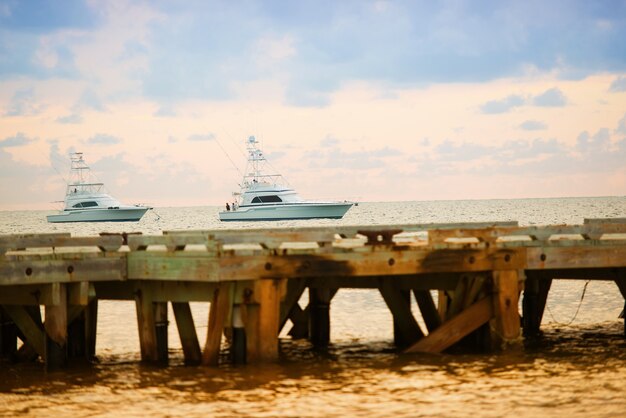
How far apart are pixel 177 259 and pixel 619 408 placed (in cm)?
687

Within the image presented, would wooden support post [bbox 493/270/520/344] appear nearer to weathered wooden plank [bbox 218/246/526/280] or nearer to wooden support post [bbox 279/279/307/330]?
weathered wooden plank [bbox 218/246/526/280]

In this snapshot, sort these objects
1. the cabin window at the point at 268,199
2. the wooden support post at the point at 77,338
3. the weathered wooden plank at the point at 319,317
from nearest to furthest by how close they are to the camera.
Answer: the wooden support post at the point at 77,338
the weathered wooden plank at the point at 319,317
the cabin window at the point at 268,199

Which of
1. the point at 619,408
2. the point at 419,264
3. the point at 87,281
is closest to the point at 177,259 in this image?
the point at 87,281

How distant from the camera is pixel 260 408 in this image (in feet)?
42.5

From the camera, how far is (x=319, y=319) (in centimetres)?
1873

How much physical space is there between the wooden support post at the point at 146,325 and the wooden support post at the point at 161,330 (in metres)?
0.05

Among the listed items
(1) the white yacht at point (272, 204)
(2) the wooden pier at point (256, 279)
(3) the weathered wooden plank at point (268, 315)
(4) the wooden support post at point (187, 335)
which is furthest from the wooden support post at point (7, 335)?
(1) the white yacht at point (272, 204)

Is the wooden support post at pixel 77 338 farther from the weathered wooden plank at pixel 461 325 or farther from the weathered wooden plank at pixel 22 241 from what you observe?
the weathered wooden plank at pixel 461 325

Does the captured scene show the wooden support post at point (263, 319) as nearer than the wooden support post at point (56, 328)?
Yes

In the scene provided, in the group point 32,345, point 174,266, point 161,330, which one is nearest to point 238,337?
point 174,266

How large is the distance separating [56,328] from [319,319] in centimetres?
530

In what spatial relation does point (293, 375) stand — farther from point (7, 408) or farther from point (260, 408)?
point (7, 408)

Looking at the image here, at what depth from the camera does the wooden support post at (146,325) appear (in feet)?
52.7

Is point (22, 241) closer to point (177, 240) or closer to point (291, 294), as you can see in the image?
point (177, 240)
